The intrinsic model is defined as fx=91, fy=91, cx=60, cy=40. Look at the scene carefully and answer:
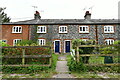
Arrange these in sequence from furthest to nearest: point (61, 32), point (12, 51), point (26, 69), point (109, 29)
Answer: point (61, 32) < point (109, 29) < point (12, 51) < point (26, 69)

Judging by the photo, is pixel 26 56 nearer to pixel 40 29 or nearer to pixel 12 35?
pixel 40 29

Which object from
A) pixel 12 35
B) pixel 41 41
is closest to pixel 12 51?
pixel 41 41

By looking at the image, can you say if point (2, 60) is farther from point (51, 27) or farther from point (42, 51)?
point (51, 27)

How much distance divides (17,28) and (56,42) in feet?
25.4

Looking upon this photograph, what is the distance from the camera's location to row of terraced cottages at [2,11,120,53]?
16.2 meters

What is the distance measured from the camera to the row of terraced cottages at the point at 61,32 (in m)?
16.2

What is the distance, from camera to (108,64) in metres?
5.47

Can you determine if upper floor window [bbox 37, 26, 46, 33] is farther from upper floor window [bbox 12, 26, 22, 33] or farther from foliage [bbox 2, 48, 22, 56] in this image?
foliage [bbox 2, 48, 22, 56]

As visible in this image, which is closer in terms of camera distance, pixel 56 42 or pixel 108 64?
pixel 108 64

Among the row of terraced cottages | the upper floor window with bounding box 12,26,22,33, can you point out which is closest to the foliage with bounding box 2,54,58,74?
the row of terraced cottages

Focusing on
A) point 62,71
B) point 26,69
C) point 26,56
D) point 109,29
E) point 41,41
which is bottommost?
point 62,71

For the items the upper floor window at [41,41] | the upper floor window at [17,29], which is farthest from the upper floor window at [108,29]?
the upper floor window at [17,29]

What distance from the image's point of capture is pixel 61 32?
54.2 feet

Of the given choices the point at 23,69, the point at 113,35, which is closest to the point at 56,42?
the point at 113,35
